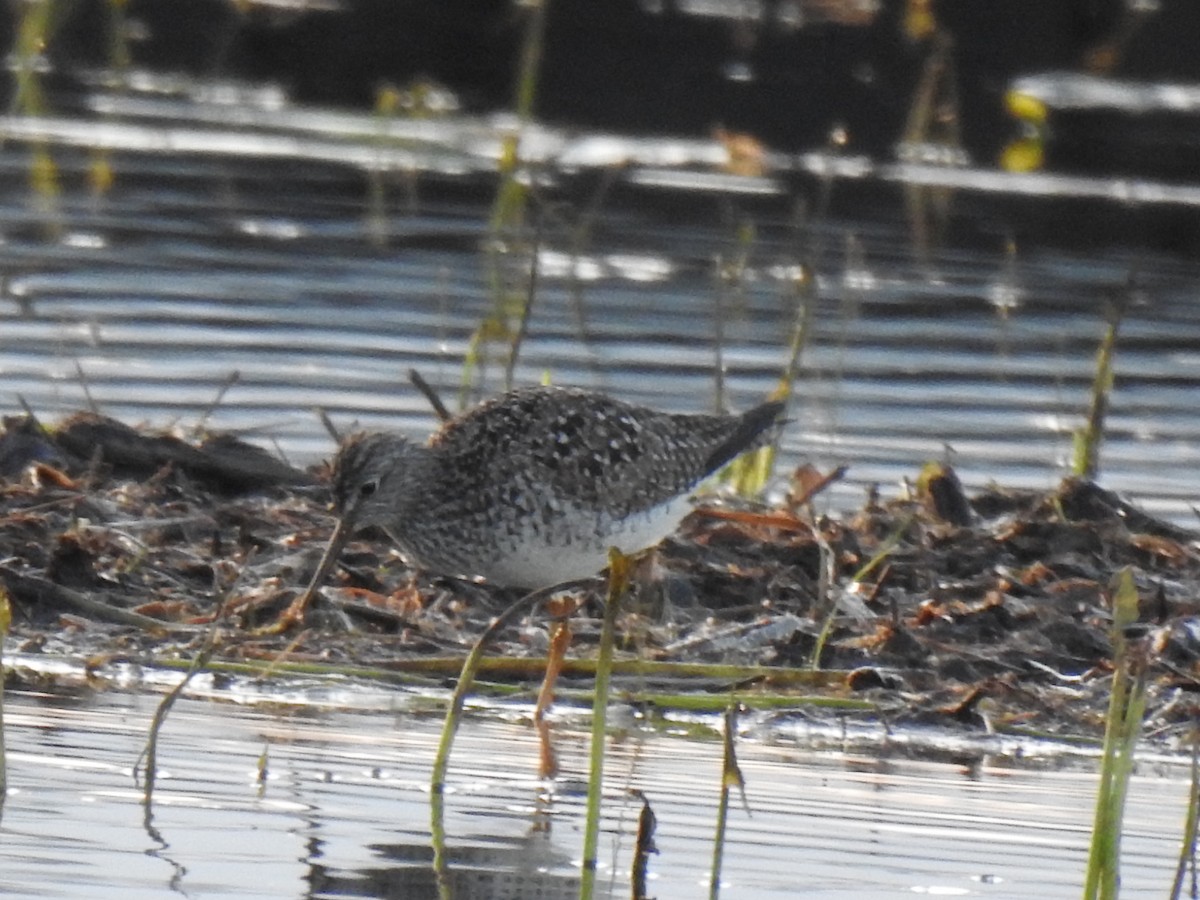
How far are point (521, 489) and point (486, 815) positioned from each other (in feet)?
9.48

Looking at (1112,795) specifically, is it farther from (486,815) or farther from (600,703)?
(486,815)

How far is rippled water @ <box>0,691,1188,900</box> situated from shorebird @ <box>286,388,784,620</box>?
1.56 meters

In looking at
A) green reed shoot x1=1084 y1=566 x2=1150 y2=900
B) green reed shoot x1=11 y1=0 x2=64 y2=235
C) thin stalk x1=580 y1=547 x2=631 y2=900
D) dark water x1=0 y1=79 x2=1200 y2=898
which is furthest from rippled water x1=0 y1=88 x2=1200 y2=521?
green reed shoot x1=1084 y1=566 x2=1150 y2=900

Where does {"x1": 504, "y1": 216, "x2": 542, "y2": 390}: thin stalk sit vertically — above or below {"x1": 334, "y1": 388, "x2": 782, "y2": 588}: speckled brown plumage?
above

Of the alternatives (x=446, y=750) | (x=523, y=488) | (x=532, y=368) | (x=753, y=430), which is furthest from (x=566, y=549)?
(x=532, y=368)

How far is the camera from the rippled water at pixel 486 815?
606 cm

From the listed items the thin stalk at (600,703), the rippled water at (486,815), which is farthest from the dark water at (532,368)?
the thin stalk at (600,703)

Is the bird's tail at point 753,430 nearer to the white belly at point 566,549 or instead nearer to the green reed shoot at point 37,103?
the white belly at point 566,549

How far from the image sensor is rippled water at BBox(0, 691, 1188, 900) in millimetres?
6059

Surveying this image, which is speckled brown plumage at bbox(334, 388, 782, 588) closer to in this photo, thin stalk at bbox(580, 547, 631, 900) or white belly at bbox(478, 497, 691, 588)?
white belly at bbox(478, 497, 691, 588)

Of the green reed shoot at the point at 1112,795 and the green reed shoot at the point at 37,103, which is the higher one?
the green reed shoot at the point at 37,103

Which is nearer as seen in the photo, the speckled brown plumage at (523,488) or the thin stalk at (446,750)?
the thin stalk at (446,750)

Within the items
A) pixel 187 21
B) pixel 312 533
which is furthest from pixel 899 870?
pixel 187 21

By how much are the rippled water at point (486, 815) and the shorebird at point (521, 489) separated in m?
1.56
